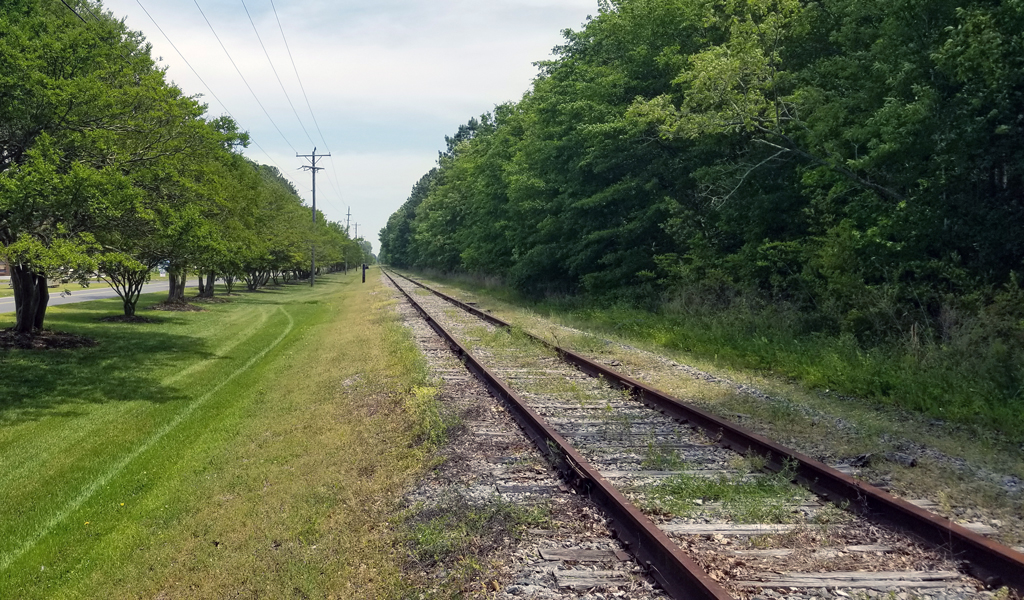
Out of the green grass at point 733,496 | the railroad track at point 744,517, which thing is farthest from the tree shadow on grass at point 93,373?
the green grass at point 733,496

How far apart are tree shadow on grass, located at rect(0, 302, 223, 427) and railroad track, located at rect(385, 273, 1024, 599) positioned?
7.84 m

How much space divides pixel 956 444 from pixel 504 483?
4.67m

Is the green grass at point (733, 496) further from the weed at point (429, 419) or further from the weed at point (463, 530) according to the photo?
the weed at point (429, 419)

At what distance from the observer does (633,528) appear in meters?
4.52

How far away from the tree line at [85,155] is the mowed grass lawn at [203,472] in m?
2.32

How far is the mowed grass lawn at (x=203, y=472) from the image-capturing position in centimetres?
480

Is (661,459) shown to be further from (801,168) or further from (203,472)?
(801,168)

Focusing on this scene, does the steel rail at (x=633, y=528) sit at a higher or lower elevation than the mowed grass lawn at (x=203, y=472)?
higher

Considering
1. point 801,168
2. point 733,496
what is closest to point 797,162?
point 801,168

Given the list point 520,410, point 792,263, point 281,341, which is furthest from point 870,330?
point 281,341

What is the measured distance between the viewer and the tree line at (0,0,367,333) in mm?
10523

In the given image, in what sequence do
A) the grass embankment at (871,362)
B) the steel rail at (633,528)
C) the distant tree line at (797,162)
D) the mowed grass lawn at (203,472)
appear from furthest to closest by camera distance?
the distant tree line at (797,162), the grass embankment at (871,362), the mowed grass lawn at (203,472), the steel rail at (633,528)

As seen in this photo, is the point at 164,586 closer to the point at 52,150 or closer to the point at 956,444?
the point at 956,444

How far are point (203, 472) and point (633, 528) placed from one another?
523cm
